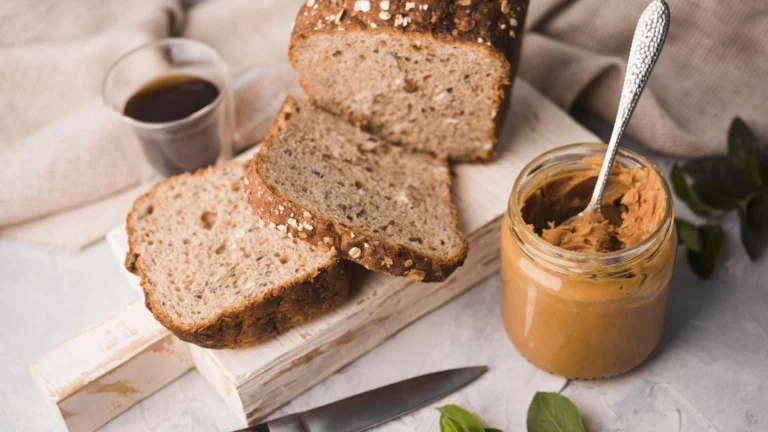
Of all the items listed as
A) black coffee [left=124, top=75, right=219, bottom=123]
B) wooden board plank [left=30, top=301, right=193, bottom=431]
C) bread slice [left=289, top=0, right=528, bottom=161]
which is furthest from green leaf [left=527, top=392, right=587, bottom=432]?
black coffee [left=124, top=75, right=219, bottom=123]

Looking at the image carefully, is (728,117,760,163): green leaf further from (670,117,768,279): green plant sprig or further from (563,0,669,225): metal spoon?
(563,0,669,225): metal spoon

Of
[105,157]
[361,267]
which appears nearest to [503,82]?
[361,267]

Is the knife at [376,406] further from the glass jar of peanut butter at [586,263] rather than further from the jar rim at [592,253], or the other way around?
the jar rim at [592,253]

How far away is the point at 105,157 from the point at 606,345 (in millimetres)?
2330

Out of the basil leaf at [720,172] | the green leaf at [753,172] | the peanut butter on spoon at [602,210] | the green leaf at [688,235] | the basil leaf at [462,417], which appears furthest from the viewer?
the basil leaf at [720,172]

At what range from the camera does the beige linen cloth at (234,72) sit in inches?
143

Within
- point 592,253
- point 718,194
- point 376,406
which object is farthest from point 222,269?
point 718,194

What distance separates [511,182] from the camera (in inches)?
129

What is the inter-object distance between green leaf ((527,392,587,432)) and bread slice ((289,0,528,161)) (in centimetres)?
103

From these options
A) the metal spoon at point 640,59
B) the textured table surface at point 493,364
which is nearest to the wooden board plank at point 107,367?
the textured table surface at point 493,364

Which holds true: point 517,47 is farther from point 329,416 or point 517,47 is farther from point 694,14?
point 329,416

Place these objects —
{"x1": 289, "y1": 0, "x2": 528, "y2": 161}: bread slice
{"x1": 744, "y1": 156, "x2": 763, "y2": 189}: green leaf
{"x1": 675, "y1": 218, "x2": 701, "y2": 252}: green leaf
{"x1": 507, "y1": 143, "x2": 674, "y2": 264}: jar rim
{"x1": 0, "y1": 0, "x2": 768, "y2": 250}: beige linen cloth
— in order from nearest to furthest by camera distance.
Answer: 1. {"x1": 507, "y1": 143, "x2": 674, "y2": 264}: jar rim
2. {"x1": 289, "y1": 0, "x2": 528, "y2": 161}: bread slice
3. {"x1": 675, "y1": 218, "x2": 701, "y2": 252}: green leaf
4. {"x1": 744, "y1": 156, "x2": 763, "y2": 189}: green leaf
5. {"x1": 0, "y1": 0, "x2": 768, "y2": 250}: beige linen cloth

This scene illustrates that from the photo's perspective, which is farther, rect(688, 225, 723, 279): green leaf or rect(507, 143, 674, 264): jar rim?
rect(688, 225, 723, 279): green leaf

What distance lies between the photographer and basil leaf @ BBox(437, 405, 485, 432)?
2.76 m
